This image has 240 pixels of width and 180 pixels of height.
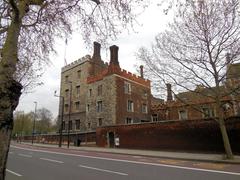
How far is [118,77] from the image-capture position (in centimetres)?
4375

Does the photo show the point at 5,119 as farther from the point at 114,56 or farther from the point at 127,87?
the point at 114,56

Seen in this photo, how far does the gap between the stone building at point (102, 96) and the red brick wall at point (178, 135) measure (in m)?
7.44

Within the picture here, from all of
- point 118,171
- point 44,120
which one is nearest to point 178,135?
point 118,171

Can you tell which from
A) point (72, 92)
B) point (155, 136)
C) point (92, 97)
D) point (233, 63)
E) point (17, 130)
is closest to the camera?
point (233, 63)

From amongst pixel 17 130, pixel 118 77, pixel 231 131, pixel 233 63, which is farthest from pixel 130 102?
pixel 17 130

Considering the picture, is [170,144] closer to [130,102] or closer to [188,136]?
[188,136]

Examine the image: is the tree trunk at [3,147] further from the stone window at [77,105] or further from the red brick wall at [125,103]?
the stone window at [77,105]

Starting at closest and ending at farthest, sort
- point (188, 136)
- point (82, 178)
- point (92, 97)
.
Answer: point (82, 178) < point (188, 136) < point (92, 97)

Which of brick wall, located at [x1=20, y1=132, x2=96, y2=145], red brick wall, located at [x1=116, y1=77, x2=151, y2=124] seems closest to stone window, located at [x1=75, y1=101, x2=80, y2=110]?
brick wall, located at [x1=20, y1=132, x2=96, y2=145]

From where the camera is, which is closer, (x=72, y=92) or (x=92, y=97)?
(x=92, y=97)

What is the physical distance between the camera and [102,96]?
4462 cm

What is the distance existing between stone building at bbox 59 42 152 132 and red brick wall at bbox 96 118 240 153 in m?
7.44

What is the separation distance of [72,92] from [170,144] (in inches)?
1157

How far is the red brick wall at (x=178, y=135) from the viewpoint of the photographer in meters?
24.5
